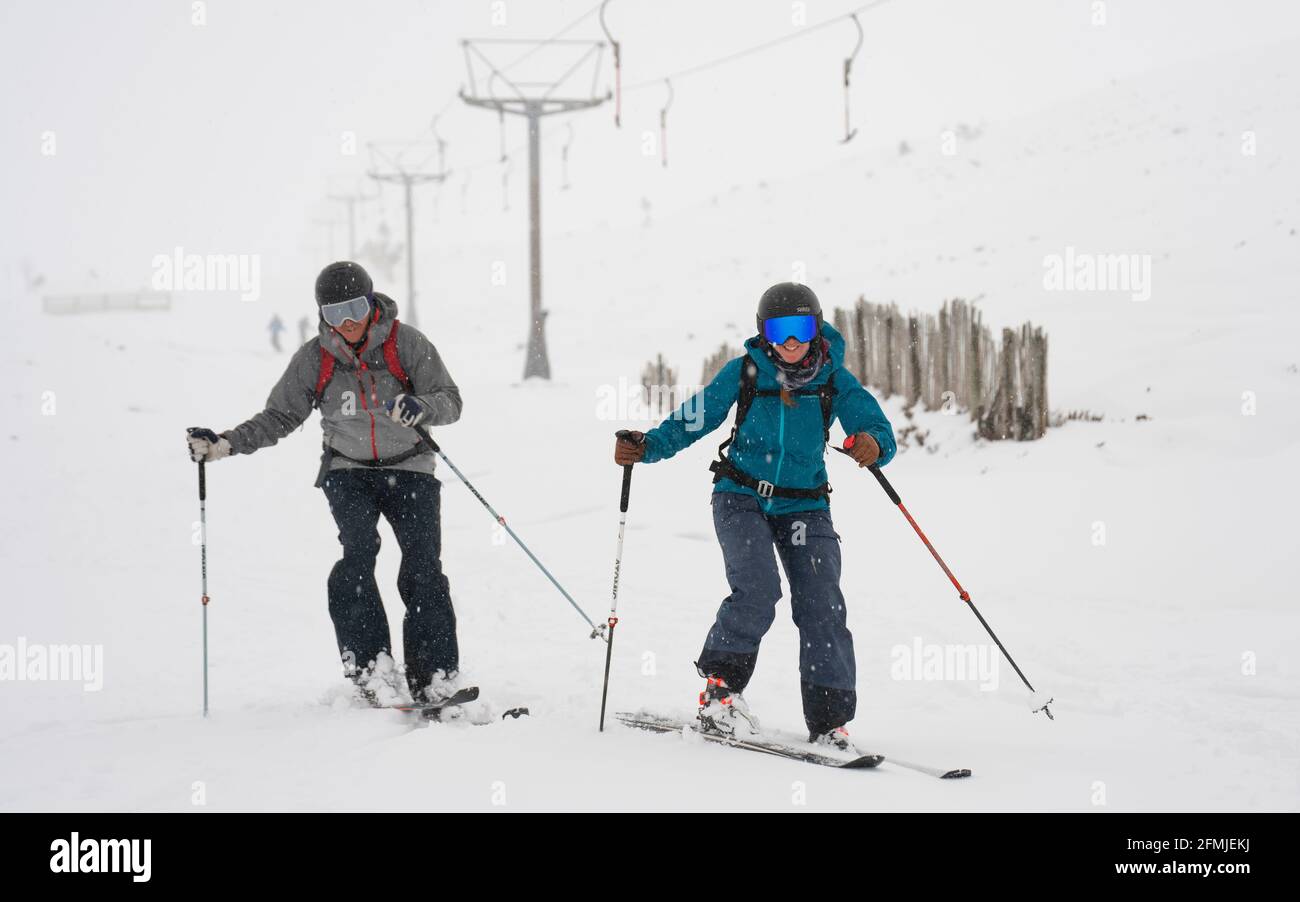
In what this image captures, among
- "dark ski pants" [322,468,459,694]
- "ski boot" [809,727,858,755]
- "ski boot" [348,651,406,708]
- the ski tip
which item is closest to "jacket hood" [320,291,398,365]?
"dark ski pants" [322,468,459,694]

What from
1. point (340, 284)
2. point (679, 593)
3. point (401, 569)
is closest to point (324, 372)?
point (340, 284)

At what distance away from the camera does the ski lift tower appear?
64.4 feet

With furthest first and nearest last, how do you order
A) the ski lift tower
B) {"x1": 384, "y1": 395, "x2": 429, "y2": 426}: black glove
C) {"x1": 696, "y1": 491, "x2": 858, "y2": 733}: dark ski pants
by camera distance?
the ski lift tower → {"x1": 384, "y1": 395, "x2": 429, "y2": 426}: black glove → {"x1": 696, "y1": 491, "x2": 858, "y2": 733}: dark ski pants

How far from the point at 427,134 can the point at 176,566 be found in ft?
86.2

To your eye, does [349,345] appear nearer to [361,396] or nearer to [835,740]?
[361,396]

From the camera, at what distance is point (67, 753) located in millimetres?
4258

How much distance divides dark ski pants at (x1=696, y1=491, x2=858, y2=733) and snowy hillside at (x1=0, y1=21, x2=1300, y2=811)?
0.39 metres

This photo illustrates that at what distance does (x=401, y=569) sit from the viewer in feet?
16.1

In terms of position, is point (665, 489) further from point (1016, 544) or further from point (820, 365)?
point (820, 365)

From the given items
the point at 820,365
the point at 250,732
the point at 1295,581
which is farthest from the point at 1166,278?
the point at 250,732

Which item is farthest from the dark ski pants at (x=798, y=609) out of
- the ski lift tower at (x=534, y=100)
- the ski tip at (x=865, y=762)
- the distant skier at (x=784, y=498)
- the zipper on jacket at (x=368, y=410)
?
the ski lift tower at (x=534, y=100)

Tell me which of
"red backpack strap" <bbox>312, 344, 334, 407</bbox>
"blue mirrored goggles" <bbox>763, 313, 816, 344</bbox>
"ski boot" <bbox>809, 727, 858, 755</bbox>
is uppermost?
"blue mirrored goggles" <bbox>763, 313, 816, 344</bbox>

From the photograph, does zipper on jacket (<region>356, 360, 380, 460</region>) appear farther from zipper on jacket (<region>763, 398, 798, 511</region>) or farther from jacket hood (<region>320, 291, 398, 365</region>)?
zipper on jacket (<region>763, 398, 798, 511</region>)

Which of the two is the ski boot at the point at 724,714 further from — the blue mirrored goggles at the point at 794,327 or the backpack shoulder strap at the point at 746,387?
the blue mirrored goggles at the point at 794,327
